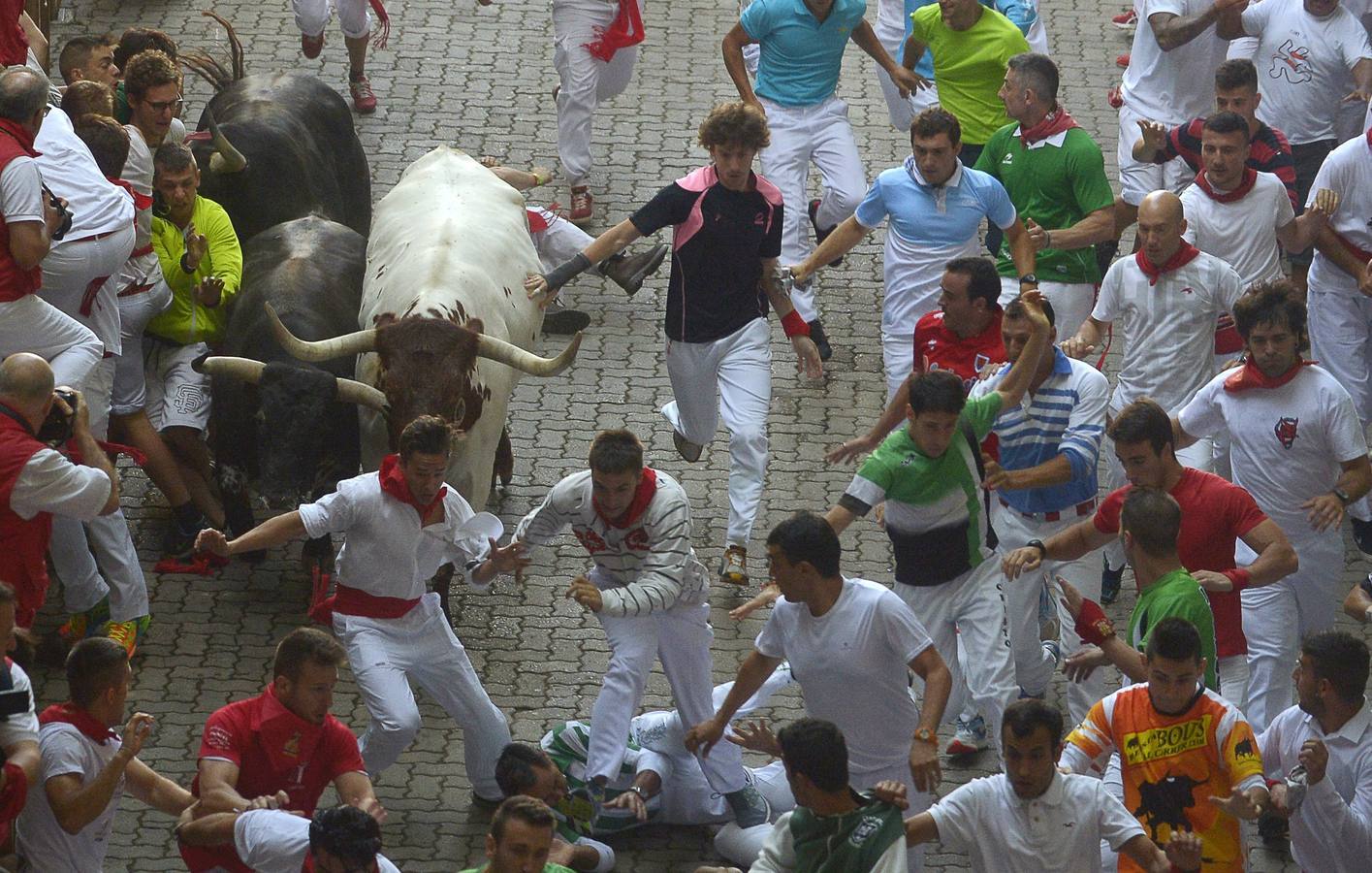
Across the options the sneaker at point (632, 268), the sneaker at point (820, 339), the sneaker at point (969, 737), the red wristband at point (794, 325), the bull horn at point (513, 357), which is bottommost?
the sneaker at point (820, 339)

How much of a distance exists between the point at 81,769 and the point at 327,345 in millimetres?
3388

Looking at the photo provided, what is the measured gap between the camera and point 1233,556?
8.04 meters

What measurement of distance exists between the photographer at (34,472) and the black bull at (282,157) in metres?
3.71

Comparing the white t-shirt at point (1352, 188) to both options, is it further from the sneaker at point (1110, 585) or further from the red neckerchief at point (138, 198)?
the red neckerchief at point (138, 198)

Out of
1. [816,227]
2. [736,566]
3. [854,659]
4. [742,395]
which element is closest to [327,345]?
[742,395]

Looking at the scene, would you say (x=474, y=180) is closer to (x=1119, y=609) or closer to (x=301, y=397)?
(x=301, y=397)

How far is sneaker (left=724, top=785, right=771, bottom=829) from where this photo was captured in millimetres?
8141

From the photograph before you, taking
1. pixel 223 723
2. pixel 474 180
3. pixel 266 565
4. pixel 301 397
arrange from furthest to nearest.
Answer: pixel 474 180 → pixel 266 565 → pixel 301 397 → pixel 223 723

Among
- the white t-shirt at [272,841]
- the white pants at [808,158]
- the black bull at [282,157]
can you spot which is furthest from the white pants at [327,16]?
the white t-shirt at [272,841]

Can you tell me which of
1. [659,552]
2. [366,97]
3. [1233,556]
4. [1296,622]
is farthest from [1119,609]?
[366,97]

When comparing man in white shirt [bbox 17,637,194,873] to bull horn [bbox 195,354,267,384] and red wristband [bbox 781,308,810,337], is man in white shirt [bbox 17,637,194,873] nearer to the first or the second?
bull horn [bbox 195,354,267,384]

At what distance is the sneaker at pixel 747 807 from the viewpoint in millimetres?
8141

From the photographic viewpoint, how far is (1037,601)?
8719mm

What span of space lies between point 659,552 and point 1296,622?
280cm
